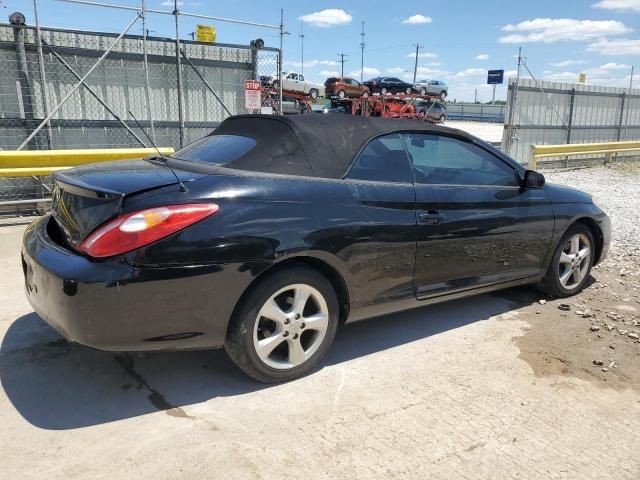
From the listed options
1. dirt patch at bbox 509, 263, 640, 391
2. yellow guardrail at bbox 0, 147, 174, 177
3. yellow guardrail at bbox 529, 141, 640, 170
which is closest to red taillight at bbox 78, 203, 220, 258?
dirt patch at bbox 509, 263, 640, 391

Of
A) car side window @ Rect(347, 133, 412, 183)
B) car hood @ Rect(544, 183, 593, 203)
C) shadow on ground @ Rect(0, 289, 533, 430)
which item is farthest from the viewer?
car hood @ Rect(544, 183, 593, 203)

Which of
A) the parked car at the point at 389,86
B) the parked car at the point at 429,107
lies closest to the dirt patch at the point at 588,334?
the parked car at the point at 429,107

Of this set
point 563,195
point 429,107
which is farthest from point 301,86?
point 563,195

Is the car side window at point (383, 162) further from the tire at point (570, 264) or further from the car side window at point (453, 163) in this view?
the tire at point (570, 264)

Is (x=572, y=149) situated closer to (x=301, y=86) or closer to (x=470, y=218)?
(x=470, y=218)

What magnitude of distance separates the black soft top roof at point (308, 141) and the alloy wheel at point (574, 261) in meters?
2.14

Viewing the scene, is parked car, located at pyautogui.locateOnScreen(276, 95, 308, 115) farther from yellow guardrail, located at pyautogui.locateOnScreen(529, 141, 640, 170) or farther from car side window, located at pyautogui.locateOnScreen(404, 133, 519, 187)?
car side window, located at pyautogui.locateOnScreen(404, 133, 519, 187)

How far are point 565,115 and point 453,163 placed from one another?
553 inches

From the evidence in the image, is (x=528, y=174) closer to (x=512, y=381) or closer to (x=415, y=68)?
(x=512, y=381)

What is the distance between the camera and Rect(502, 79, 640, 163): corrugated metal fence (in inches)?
572

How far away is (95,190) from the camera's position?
286 centimetres

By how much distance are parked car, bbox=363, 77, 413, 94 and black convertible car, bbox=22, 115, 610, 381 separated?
34704mm

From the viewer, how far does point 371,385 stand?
3.27 meters

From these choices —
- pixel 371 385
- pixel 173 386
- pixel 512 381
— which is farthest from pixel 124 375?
pixel 512 381
